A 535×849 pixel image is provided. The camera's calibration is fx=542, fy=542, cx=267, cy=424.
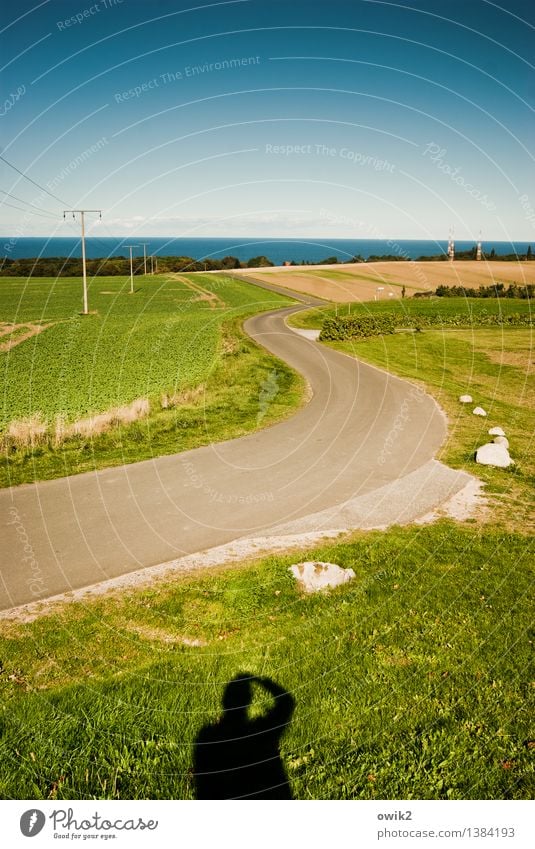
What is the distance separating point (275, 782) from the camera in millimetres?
5035

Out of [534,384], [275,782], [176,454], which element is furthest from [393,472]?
[534,384]

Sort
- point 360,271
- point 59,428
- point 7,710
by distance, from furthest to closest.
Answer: point 360,271 < point 59,428 < point 7,710

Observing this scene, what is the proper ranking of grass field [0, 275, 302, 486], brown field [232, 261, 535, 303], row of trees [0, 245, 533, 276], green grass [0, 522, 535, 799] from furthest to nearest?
row of trees [0, 245, 533, 276]
brown field [232, 261, 535, 303]
grass field [0, 275, 302, 486]
green grass [0, 522, 535, 799]

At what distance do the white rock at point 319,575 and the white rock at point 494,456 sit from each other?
7825mm

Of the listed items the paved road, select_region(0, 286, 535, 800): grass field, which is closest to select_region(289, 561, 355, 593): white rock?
select_region(0, 286, 535, 800): grass field

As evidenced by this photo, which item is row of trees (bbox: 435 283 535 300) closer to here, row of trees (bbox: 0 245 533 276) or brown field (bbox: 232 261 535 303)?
brown field (bbox: 232 261 535 303)

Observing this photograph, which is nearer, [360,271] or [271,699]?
[271,699]

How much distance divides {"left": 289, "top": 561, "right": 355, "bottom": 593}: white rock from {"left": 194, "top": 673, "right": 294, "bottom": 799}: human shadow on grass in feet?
8.00

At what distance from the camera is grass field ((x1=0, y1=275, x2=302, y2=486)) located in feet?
51.2

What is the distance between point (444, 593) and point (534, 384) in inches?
853

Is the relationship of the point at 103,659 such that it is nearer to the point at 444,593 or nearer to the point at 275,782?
the point at 275,782

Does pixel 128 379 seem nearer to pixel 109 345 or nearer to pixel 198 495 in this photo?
pixel 109 345

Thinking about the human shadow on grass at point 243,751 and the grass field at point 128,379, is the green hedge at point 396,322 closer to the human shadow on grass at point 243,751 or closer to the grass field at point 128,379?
the grass field at point 128,379

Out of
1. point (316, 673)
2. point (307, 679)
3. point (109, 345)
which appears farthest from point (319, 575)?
point (109, 345)
